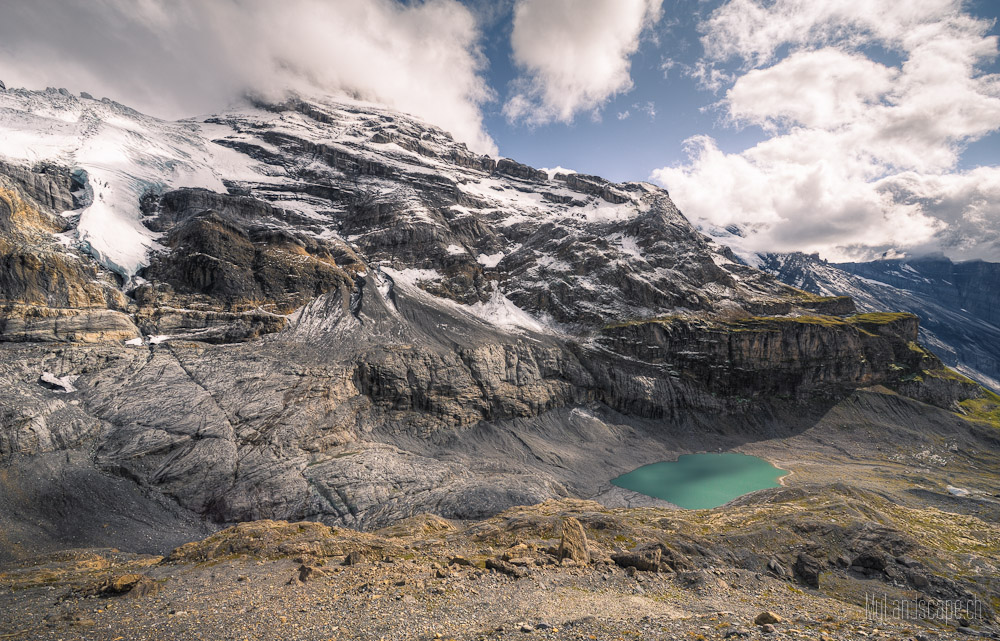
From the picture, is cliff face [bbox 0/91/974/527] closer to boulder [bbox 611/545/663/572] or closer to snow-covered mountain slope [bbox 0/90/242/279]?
snow-covered mountain slope [bbox 0/90/242/279]

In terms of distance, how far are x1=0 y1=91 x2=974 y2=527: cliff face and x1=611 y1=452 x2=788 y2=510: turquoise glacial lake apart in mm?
5082

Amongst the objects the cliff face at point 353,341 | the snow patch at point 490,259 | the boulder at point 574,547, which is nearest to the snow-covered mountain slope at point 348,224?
the snow patch at point 490,259

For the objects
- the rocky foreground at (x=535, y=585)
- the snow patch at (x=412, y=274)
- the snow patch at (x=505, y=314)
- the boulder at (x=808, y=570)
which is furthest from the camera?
the snow patch at (x=412, y=274)

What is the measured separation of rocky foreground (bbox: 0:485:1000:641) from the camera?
1316cm

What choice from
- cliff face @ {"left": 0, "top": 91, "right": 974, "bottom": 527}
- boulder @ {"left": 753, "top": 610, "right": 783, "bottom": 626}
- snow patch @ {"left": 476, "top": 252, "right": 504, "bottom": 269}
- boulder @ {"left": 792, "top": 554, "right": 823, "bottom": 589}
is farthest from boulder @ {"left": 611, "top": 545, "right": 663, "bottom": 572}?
snow patch @ {"left": 476, "top": 252, "right": 504, "bottom": 269}

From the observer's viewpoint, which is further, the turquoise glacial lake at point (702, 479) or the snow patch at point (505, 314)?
the snow patch at point (505, 314)

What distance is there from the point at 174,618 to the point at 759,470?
8743 centimetres

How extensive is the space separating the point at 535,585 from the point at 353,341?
71.2m

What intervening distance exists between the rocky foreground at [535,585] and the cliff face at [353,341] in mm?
21864

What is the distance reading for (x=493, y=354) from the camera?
91625 millimetres

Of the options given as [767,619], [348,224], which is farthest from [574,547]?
[348,224]

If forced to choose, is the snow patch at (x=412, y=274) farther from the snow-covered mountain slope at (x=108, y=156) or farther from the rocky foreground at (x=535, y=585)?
the rocky foreground at (x=535, y=585)

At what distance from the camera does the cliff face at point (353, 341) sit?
162 feet

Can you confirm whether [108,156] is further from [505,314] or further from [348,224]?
[505,314]
